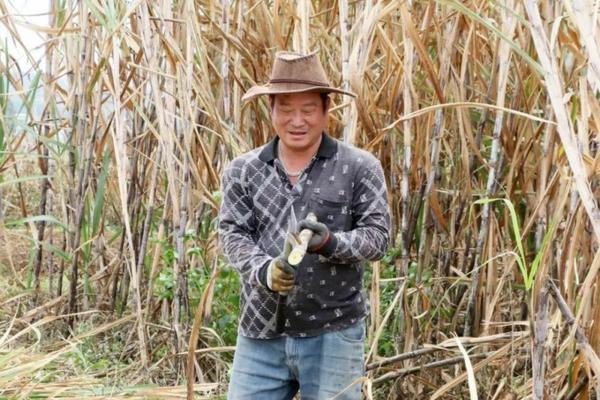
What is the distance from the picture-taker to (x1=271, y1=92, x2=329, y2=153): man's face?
210cm

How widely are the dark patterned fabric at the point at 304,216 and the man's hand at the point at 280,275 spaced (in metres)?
0.19

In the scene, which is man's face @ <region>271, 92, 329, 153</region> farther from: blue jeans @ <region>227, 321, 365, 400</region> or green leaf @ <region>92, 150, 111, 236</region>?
green leaf @ <region>92, 150, 111, 236</region>

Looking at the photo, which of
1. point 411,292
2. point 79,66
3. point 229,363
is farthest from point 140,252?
point 411,292

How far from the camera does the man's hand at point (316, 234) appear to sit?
1.87m

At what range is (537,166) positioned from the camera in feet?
8.51

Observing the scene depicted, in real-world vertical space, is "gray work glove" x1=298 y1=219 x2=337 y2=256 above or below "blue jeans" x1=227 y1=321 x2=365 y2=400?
above

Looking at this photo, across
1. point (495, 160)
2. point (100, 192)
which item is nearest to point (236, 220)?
point (495, 160)

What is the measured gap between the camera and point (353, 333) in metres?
2.16

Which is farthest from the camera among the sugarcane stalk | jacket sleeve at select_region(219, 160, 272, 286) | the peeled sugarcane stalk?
the sugarcane stalk

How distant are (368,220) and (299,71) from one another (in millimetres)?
368

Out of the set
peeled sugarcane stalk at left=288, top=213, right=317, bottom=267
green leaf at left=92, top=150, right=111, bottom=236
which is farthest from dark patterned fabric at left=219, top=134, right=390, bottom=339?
green leaf at left=92, top=150, right=111, bottom=236

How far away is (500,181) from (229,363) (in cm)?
109

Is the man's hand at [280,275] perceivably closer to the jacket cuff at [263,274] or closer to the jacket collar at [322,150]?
the jacket cuff at [263,274]

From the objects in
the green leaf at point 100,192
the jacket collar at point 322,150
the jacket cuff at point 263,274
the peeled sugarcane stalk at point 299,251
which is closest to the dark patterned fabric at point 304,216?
the jacket collar at point 322,150
